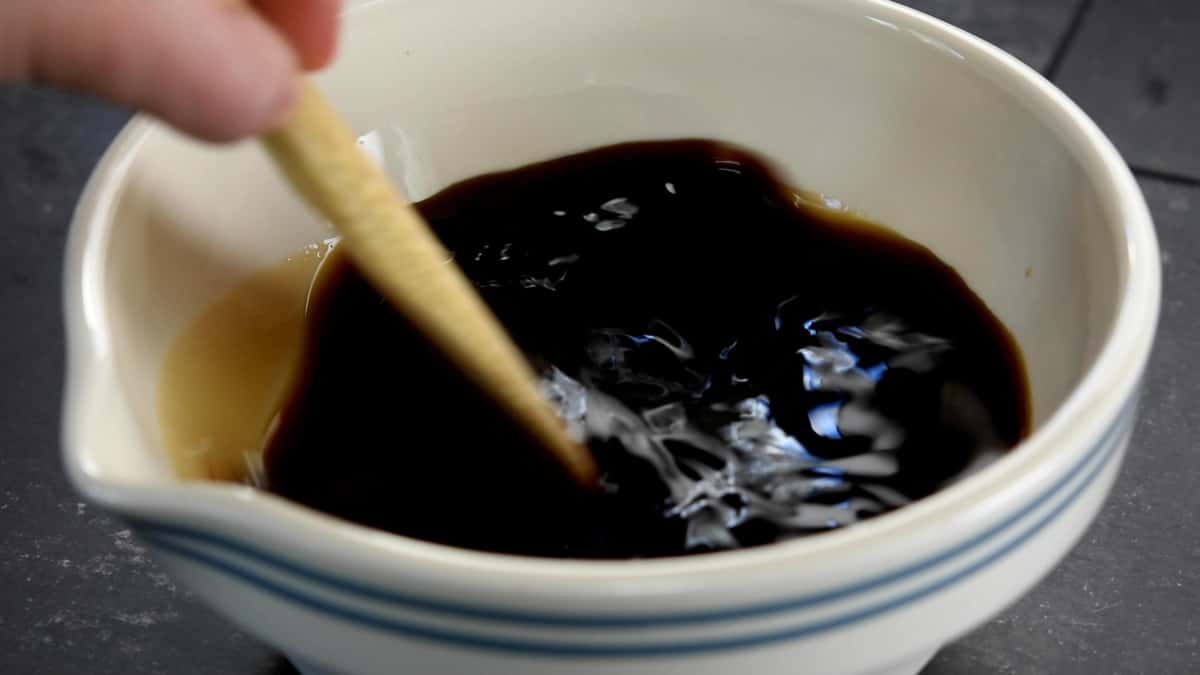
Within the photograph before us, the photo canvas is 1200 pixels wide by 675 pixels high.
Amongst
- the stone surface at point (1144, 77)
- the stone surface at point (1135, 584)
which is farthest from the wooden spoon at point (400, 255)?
the stone surface at point (1144, 77)

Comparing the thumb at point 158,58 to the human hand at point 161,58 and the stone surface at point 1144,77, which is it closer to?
the human hand at point 161,58

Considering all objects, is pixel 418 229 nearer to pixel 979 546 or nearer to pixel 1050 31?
pixel 979 546

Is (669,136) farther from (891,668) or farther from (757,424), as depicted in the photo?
(891,668)

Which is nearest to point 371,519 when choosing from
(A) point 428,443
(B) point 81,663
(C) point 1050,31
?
(A) point 428,443

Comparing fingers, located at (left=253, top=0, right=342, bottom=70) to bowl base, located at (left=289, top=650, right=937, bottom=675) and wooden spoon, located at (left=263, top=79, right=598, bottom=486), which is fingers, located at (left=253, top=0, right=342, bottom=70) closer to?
wooden spoon, located at (left=263, top=79, right=598, bottom=486)

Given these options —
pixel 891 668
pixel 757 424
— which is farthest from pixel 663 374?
pixel 891 668

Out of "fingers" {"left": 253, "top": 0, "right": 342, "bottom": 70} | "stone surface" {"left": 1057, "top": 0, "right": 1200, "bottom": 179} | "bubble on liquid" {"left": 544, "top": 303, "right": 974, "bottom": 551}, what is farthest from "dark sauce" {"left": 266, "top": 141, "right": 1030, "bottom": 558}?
"stone surface" {"left": 1057, "top": 0, "right": 1200, "bottom": 179}
